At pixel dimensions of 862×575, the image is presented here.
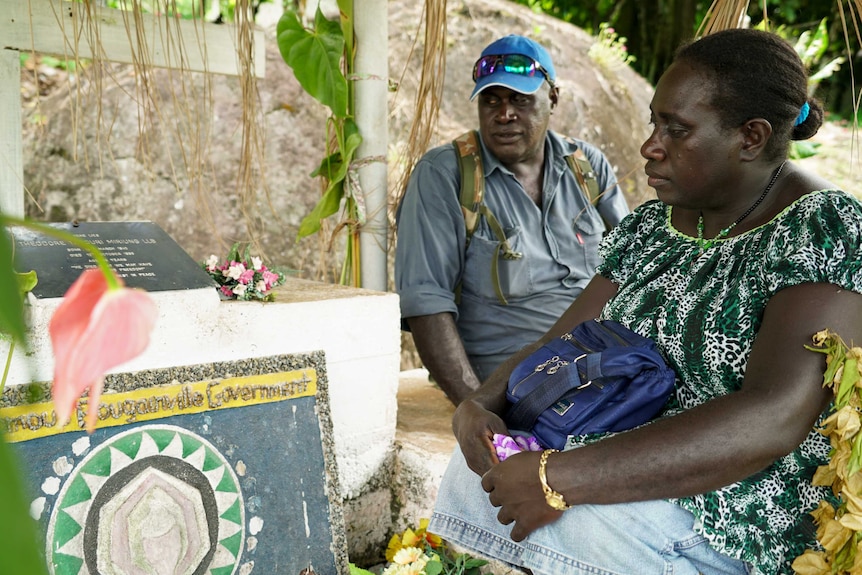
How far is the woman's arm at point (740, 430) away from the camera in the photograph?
1.45m

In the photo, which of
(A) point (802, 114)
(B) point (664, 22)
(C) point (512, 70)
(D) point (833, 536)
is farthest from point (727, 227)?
(B) point (664, 22)

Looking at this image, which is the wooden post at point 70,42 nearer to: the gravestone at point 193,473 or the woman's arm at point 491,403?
the gravestone at point 193,473

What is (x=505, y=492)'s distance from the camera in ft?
5.30

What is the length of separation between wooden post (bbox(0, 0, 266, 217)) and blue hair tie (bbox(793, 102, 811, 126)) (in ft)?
5.35

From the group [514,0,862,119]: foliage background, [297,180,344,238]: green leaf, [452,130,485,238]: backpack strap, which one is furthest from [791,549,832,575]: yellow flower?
[514,0,862,119]: foliage background

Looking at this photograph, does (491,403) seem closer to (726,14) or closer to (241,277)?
(241,277)

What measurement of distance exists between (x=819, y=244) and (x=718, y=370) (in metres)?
0.29

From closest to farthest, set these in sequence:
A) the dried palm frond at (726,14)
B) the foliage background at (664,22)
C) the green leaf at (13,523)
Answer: the green leaf at (13,523), the dried palm frond at (726,14), the foliage background at (664,22)

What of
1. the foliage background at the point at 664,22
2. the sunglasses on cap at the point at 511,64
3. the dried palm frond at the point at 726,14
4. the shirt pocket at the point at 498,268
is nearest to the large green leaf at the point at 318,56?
the sunglasses on cap at the point at 511,64

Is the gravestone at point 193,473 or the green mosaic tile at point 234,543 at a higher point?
the gravestone at point 193,473

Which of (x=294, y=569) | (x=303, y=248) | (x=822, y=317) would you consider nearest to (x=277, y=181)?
(x=303, y=248)

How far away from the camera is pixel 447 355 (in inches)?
108

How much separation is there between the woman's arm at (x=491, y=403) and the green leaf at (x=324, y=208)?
105 cm

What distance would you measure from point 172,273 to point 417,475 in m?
0.93
